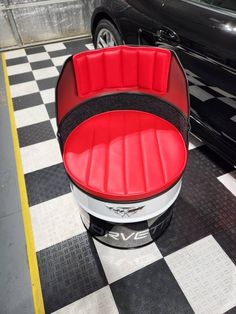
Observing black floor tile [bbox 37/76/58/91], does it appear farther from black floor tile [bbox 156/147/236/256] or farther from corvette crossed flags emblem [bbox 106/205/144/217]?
corvette crossed flags emblem [bbox 106/205/144/217]

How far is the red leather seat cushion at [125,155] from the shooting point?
780 millimetres

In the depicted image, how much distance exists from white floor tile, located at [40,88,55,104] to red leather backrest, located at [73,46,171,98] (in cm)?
117

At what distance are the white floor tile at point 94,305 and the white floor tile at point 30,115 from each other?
1.35 m

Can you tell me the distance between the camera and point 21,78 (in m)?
2.40

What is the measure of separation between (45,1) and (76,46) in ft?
2.07

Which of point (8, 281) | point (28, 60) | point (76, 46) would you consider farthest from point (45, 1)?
point (8, 281)

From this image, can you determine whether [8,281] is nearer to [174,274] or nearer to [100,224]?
[100,224]

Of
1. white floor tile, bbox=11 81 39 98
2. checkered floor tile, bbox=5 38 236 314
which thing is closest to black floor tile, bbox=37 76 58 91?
white floor tile, bbox=11 81 39 98

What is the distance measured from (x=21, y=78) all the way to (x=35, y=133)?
1025 mm

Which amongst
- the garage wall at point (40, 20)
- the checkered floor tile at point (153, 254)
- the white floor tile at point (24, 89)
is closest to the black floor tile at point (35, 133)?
the checkered floor tile at point (153, 254)

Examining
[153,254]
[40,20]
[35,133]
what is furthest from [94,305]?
[40,20]

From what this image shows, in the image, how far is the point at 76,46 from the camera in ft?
10.0

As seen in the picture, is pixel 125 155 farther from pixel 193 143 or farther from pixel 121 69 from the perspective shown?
pixel 193 143

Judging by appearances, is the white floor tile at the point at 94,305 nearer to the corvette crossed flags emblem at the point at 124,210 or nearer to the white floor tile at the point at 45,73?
the corvette crossed flags emblem at the point at 124,210
